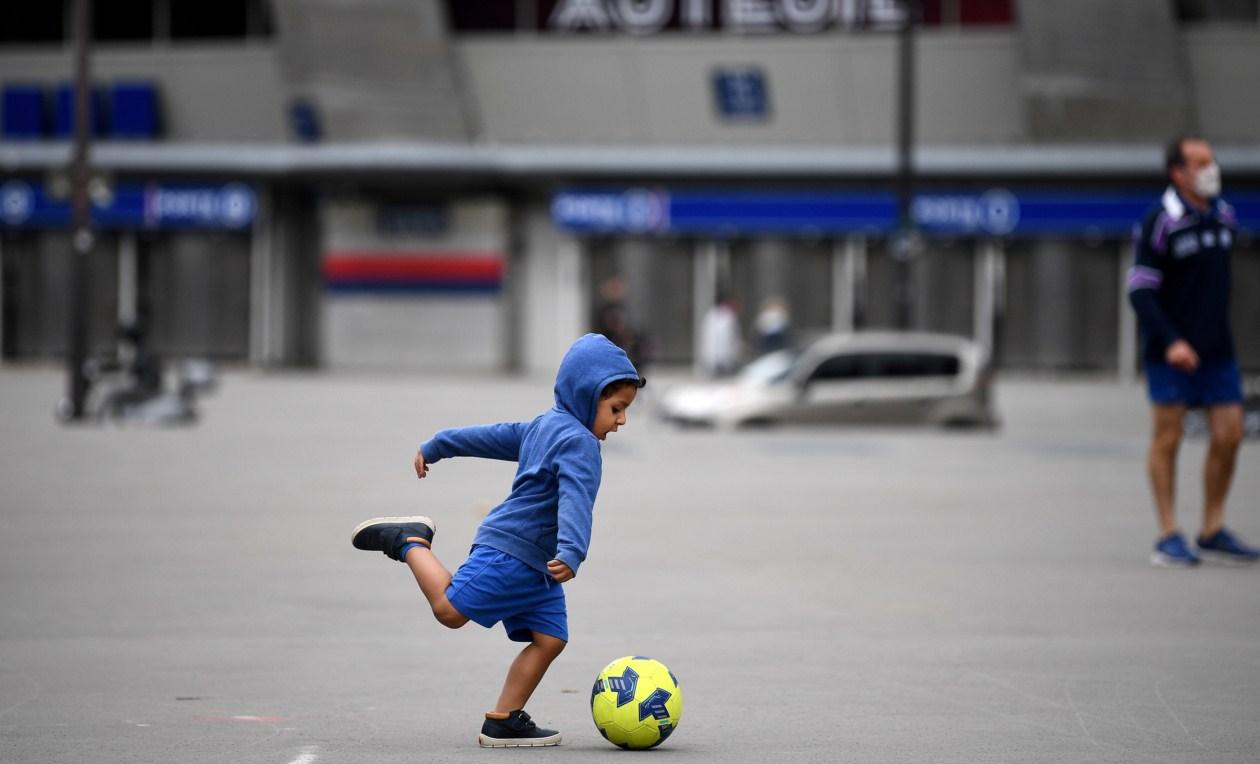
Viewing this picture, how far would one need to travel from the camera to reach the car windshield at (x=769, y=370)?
2330 centimetres

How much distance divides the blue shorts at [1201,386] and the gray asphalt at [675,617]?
868 mm

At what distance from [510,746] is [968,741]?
1.36m

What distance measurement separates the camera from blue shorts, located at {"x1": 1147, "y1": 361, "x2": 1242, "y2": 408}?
10.0 metres

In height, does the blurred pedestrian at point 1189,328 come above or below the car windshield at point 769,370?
above

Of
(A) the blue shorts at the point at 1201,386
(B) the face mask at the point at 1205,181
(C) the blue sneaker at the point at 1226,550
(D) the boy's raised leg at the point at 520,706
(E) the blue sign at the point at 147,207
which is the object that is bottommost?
(C) the blue sneaker at the point at 1226,550

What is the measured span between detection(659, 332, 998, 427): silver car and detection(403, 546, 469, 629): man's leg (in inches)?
684

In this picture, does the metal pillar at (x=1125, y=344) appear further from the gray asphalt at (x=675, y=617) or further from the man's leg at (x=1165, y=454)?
the man's leg at (x=1165, y=454)

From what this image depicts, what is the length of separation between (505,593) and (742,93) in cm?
3333

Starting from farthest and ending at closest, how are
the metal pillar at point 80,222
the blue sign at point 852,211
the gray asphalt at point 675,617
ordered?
the blue sign at point 852,211
the metal pillar at point 80,222
the gray asphalt at point 675,617

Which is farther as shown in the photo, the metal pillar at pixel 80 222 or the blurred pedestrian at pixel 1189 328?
the metal pillar at pixel 80 222

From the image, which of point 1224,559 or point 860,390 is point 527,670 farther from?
point 860,390

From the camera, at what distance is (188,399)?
2281 cm

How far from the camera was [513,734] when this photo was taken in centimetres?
575

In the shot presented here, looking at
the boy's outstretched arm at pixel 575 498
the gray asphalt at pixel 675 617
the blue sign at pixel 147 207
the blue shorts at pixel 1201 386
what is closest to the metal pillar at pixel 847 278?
the blue sign at pixel 147 207
